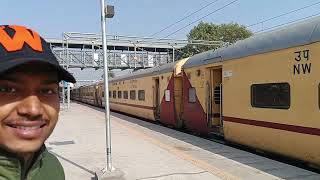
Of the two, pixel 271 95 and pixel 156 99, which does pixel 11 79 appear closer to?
pixel 271 95

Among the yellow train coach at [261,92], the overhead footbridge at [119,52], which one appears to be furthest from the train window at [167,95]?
the overhead footbridge at [119,52]

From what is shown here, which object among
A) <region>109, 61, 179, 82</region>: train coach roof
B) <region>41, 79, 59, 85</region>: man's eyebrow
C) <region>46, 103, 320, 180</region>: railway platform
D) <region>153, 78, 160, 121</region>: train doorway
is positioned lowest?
<region>46, 103, 320, 180</region>: railway platform

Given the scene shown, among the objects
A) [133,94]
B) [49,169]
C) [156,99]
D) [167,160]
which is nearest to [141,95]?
[133,94]

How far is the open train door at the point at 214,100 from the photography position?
499 inches

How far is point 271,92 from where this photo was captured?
9.09 meters

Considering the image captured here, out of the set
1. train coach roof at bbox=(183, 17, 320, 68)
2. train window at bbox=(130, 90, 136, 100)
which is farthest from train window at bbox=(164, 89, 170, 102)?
train window at bbox=(130, 90, 136, 100)

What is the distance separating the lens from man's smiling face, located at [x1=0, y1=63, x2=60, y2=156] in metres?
1.32

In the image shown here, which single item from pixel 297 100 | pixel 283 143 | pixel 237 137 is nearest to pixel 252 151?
pixel 237 137

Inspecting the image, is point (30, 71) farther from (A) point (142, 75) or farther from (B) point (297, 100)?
(A) point (142, 75)

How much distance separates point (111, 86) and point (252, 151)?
2228 cm

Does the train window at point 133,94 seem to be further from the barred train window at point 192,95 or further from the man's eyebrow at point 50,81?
the man's eyebrow at point 50,81

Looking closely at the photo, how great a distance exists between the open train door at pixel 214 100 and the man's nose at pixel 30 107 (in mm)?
11452

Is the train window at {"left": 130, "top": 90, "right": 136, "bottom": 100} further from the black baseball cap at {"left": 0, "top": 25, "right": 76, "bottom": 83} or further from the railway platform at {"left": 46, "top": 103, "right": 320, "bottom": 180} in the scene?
the black baseball cap at {"left": 0, "top": 25, "right": 76, "bottom": 83}

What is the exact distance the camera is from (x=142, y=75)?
21609mm
